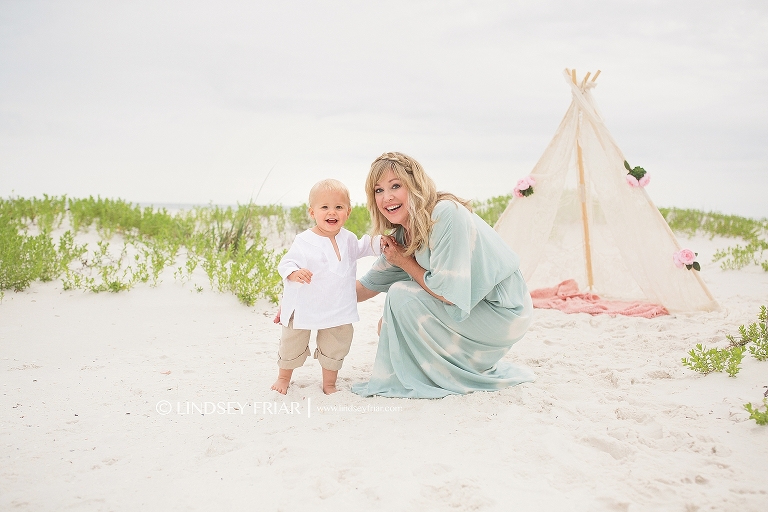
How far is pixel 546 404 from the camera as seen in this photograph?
3.03 meters

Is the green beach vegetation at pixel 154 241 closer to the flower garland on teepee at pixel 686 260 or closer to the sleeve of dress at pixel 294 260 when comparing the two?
the sleeve of dress at pixel 294 260

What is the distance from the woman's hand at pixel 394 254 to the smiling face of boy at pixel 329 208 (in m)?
0.30

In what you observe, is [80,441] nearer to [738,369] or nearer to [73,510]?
[73,510]

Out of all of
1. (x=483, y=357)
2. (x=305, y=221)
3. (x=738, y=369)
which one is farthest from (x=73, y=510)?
(x=305, y=221)

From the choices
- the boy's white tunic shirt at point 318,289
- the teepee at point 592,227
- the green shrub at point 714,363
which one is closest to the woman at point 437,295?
the boy's white tunic shirt at point 318,289

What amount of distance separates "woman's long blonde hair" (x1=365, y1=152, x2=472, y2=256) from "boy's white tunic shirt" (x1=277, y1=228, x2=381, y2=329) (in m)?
0.40

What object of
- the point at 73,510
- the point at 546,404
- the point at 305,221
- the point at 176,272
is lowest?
the point at 73,510

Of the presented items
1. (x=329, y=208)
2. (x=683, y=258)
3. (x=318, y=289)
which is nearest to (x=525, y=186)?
(x=683, y=258)

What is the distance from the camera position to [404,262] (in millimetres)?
3246

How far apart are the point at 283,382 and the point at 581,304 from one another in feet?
11.3

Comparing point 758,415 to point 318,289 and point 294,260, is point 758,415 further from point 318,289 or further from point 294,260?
point 294,260

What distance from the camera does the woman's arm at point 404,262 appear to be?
10.6ft

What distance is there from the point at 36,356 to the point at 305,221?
5.72m

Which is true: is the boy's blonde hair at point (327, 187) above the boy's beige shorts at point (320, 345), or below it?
above
